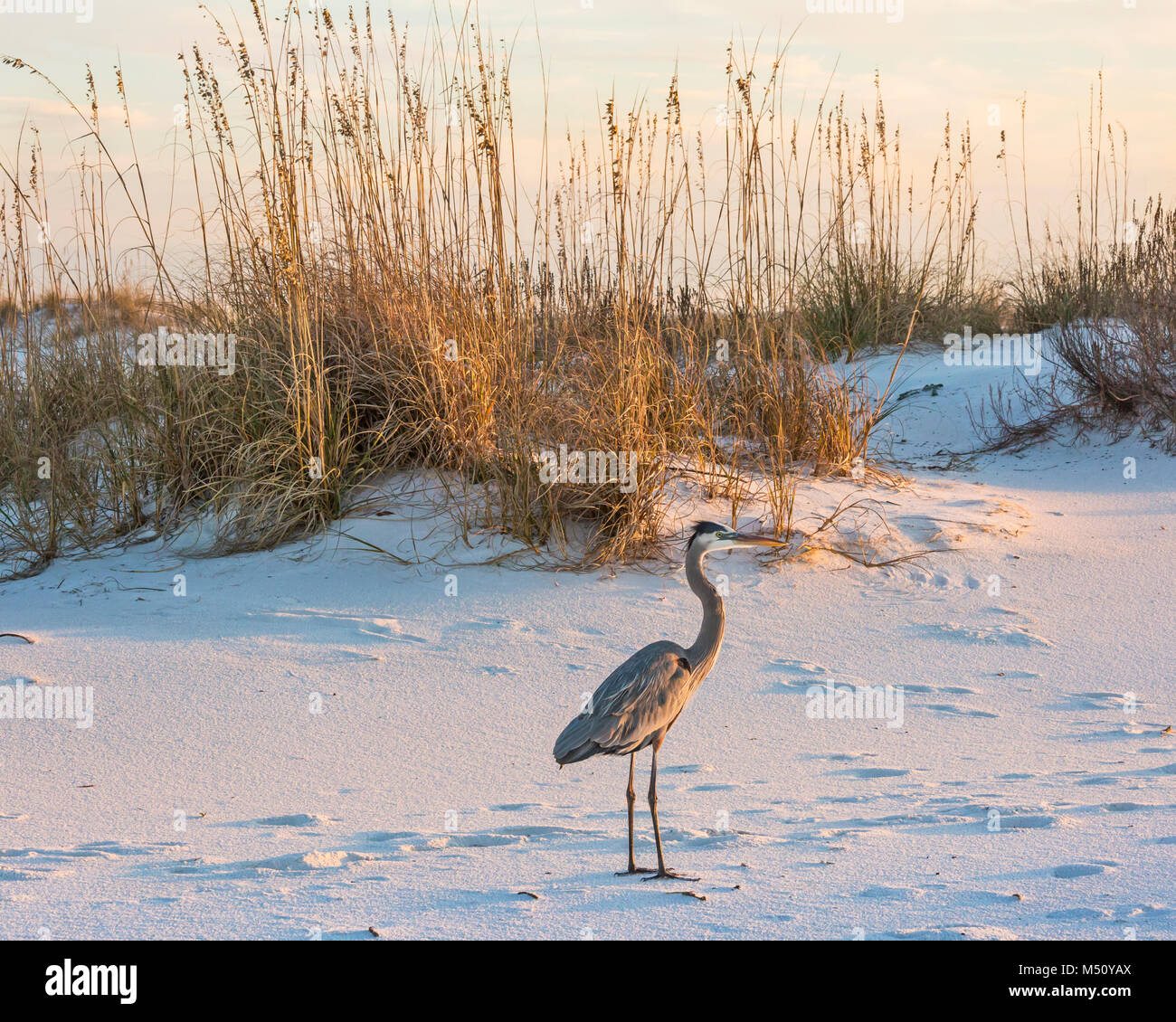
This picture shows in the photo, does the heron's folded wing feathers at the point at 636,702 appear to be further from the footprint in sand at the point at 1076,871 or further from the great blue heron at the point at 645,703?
the footprint in sand at the point at 1076,871

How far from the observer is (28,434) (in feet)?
20.9

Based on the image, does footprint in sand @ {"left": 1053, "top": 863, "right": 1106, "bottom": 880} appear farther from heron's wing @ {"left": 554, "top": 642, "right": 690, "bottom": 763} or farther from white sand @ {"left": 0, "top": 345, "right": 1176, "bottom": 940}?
heron's wing @ {"left": 554, "top": 642, "right": 690, "bottom": 763}

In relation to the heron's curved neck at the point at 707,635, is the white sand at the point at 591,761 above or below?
below

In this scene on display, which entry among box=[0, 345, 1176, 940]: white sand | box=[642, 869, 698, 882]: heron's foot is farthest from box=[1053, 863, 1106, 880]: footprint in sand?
box=[642, 869, 698, 882]: heron's foot

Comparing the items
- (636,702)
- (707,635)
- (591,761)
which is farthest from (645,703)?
(591,761)

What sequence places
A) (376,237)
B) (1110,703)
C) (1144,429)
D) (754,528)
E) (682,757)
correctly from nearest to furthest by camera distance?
(682,757), (1110,703), (754,528), (376,237), (1144,429)

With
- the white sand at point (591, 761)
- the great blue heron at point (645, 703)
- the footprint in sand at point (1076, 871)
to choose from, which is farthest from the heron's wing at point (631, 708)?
the footprint in sand at point (1076, 871)

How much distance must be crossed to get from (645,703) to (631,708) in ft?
Answer: 0.17

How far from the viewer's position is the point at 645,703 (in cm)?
301

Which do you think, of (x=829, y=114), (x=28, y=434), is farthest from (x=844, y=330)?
(x=28, y=434)

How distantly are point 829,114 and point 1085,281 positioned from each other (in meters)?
3.26

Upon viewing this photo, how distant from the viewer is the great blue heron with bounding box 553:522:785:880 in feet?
9.64

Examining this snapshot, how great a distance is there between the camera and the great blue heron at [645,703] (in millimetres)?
2938

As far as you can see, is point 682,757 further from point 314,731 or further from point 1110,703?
point 1110,703
